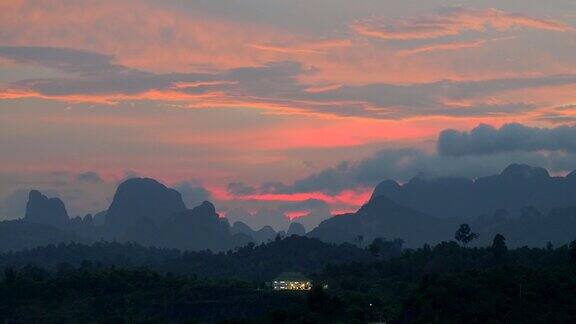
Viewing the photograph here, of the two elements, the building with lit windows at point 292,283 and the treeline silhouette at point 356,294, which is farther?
the building with lit windows at point 292,283

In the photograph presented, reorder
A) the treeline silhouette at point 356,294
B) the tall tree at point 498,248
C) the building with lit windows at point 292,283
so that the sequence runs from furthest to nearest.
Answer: the building with lit windows at point 292,283, the tall tree at point 498,248, the treeline silhouette at point 356,294

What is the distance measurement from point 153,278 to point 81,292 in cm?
1219

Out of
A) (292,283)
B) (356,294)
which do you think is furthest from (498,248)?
(292,283)

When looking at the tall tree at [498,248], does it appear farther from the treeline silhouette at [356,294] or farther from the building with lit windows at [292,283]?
the building with lit windows at [292,283]

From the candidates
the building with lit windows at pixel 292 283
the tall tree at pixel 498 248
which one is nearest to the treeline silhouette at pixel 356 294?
the tall tree at pixel 498 248

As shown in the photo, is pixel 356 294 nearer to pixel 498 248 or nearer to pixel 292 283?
pixel 498 248

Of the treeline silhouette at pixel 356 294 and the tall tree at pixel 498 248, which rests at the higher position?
the tall tree at pixel 498 248

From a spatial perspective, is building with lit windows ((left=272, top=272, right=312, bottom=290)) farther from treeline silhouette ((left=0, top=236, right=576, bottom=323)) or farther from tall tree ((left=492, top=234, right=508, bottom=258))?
tall tree ((left=492, top=234, right=508, bottom=258))

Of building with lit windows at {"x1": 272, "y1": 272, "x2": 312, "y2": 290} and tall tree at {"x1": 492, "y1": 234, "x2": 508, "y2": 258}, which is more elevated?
tall tree at {"x1": 492, "y1": 234, "x2": 508, "y2": 258}

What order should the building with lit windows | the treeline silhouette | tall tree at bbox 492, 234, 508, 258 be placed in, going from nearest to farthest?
the treeline silhouette, tall tree at bbox 492, 234, 508, 258, the building with lit windows

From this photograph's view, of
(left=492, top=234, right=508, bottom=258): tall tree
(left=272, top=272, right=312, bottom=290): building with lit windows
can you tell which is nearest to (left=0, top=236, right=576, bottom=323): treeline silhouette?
(left=492, top=234, right=508, bottom=258): tall tree

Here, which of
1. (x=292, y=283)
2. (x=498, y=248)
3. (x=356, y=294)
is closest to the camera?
(x=356, y=294)

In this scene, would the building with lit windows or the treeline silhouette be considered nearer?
the treeline silhouette

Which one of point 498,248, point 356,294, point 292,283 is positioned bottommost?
point 292,283
